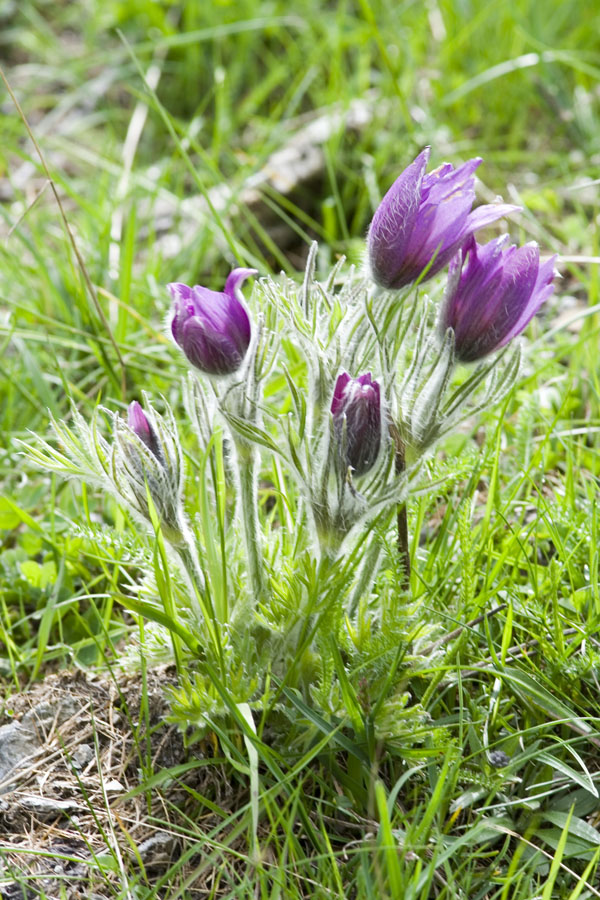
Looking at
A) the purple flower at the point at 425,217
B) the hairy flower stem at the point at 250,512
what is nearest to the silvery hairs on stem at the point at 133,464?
the hairy flower stem at the point at 250,512

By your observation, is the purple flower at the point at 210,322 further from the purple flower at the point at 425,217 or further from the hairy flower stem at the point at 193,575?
the hairy flower stem at the point at 193,575

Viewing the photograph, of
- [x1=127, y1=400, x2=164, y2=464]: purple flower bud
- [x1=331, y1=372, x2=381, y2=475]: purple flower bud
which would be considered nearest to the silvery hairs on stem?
[x1=127, y1=400, x2=164, y2=464]: purple flower bud

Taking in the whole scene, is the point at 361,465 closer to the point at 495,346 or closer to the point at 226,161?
the point at 495,346

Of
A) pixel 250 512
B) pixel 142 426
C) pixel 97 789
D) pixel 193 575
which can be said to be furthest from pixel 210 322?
pixel 97 789

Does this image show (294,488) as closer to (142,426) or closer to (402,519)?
(402,519)

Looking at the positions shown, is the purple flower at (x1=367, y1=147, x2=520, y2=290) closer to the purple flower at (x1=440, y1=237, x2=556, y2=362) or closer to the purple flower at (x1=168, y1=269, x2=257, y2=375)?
the purple flower at (x1=440, y1=237, x2=556, y2=362)

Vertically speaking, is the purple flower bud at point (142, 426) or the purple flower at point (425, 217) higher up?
the purple flower at point (425, 217)
